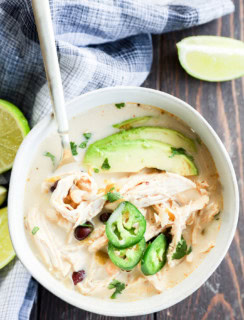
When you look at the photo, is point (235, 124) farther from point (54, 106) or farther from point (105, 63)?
point (54, 106)

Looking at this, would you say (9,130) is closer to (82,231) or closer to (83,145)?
(83,145)

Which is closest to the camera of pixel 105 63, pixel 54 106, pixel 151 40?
pixel 54 106

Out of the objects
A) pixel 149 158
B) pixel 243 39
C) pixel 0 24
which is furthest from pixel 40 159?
pixel 243 39

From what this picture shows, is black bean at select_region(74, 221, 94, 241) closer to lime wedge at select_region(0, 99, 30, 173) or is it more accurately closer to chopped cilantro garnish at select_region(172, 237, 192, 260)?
chopped cilantro garnish at select_region(172, 237, 192, 260)

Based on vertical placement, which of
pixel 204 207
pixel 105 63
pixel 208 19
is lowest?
pixel 204 207

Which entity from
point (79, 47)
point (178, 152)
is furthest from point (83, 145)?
point (79, 47)

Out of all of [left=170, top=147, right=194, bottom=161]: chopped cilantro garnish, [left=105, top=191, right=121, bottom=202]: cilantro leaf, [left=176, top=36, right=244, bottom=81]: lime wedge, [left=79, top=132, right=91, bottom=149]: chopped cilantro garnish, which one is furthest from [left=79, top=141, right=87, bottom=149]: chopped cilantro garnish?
[left=176, top=36, right=244, bottom=81]: lime wedge
